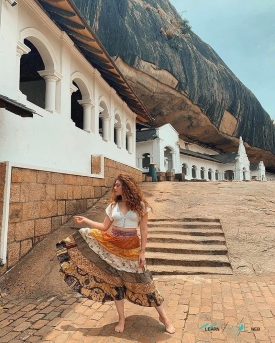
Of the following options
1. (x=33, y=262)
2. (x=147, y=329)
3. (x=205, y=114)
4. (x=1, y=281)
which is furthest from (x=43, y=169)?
(x=205, y=114)

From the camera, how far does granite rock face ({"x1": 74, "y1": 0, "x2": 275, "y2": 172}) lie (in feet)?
58.1

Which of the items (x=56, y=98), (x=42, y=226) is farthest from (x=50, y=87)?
(x=42, y=226)

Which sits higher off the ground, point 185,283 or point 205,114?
Answer: point 205,114

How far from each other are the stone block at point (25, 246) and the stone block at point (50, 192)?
0.96m

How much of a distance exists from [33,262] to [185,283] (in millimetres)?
2578

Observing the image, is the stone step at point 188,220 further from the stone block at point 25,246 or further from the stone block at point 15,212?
the stone block at point 15,212

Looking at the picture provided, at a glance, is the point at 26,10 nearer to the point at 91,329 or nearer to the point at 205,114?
the point at 91,329

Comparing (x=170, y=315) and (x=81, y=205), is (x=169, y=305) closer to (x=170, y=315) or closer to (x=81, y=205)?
(x=170, y=315)

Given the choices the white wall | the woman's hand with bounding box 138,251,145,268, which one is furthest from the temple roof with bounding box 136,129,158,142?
the woman's hand with bounding box 138,251,145,268

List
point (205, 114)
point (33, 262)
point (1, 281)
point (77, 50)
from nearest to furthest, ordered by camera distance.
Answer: point (1, 281) < point (33, 262) < point (77, 50) < point (205, 114)

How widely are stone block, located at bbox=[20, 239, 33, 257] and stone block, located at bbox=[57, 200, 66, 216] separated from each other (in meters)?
1.08

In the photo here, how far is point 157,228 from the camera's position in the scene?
19.7ft

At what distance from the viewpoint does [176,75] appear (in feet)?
70.1

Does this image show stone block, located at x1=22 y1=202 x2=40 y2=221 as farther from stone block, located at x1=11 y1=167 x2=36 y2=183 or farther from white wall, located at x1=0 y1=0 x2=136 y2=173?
white wall, located at x1=0 y1=0 x2=136 y2=173
